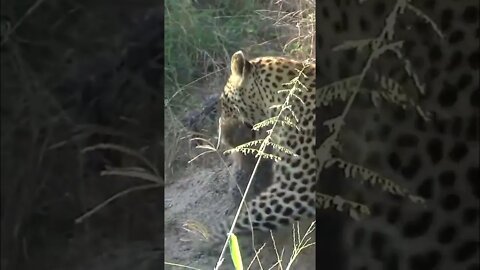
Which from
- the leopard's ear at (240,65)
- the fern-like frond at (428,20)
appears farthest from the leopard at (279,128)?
the fern-like frond at (428,20)

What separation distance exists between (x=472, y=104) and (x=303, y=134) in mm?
297

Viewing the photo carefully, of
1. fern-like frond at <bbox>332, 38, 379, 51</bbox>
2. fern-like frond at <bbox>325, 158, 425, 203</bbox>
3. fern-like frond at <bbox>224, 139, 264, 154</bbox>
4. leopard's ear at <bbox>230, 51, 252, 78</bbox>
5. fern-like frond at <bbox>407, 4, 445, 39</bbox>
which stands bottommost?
fern-like frond at <bbox>325, 158, 425, 203</bbox>

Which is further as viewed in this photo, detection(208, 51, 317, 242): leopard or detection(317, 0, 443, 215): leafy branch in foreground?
detection(208, 51, 317, 242): leopard

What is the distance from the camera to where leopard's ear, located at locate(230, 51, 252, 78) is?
1.27 m

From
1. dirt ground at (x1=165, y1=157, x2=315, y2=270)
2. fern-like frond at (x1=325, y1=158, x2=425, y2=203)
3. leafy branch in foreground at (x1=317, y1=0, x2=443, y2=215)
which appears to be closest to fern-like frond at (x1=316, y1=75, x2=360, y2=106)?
leafy branch in foreground at (x1=317, y1=0, x2=443, y2=215)

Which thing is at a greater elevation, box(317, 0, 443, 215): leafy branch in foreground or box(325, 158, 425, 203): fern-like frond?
box(317, 0, 443, 215): leafy branch in foreground

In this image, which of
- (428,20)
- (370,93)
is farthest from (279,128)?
(428,20)

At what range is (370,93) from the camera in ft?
3.93

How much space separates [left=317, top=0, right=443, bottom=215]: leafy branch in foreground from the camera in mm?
1176

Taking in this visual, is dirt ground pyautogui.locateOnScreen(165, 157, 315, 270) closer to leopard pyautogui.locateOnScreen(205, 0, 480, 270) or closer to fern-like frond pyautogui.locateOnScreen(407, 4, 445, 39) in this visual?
leopard pyautogui.locateOnScreen(205, 0, 480, 270)

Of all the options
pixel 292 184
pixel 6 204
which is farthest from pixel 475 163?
pixel 6 204

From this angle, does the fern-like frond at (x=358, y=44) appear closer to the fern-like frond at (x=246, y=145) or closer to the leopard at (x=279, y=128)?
the leopard at (x=279, y=128)

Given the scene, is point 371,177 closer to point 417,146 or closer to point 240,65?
point 417,146

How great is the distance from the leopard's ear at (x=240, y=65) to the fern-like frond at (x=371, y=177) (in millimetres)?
223
